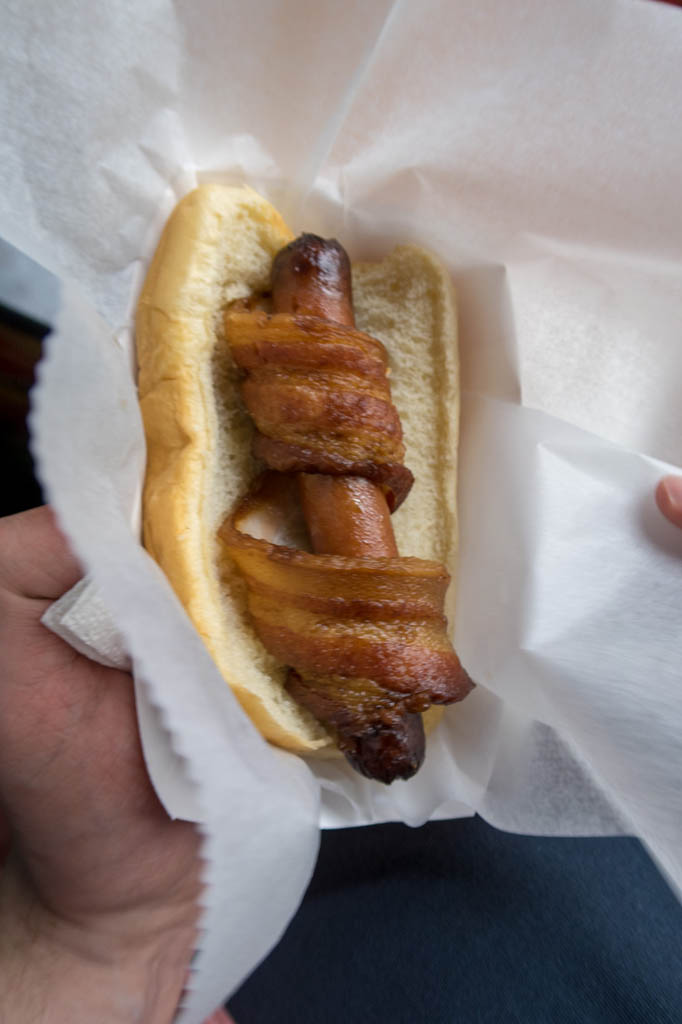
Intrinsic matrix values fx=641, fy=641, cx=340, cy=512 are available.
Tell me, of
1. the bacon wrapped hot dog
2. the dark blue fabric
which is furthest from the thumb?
the dark blue fabric

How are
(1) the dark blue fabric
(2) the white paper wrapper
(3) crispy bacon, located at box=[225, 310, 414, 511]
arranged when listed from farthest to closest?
(1) the dark blue fabric < (3) crispy bacon, located at box=[225, 310, 414, 511] < (2) the white paper wrapper

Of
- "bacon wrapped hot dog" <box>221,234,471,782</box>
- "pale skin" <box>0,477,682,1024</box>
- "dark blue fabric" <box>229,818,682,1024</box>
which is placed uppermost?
"bacon wrapped hot dog" <box>221,234,471,782</box>

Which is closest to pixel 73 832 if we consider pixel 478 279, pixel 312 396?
pixel 312 396

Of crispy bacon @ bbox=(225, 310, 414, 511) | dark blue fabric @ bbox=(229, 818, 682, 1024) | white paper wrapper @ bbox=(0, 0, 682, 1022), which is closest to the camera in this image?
white paper wrapper @ bbox=(0, 0, 682, 1022)

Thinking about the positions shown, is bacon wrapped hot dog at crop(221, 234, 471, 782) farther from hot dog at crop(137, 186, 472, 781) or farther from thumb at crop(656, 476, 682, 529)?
thumb at crop(656, 476, 682, 529)

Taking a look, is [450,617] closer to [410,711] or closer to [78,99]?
[410,711]

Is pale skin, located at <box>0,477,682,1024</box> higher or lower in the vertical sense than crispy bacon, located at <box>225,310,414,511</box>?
lower

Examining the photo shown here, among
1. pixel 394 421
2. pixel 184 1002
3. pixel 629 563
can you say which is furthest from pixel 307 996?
pixel 394 421

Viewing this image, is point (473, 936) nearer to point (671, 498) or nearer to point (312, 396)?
point (671, 498)
